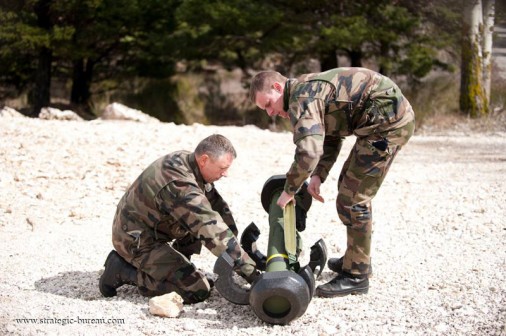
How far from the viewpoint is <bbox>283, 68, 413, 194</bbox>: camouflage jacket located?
4.19 meters

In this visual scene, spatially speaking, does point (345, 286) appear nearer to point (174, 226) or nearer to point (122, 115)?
point (174, 226)

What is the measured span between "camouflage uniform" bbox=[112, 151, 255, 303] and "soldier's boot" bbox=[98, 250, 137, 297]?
58mm

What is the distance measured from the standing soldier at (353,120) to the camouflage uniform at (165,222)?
0.54 metres

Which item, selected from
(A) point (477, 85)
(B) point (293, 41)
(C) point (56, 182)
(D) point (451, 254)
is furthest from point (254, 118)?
(D) point (451, 254)

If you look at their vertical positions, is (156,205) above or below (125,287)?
above

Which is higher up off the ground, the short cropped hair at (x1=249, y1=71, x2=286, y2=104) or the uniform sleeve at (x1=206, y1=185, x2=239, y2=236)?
the short cropped hair at (x1=249, y1=71, x2=286, y2=104)

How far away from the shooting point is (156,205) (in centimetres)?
439

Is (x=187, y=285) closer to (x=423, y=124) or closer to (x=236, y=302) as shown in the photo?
(x=236, y=302)

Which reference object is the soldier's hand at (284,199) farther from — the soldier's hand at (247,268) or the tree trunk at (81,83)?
the tree trunk at (81,83)

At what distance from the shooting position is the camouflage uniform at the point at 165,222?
426 cm

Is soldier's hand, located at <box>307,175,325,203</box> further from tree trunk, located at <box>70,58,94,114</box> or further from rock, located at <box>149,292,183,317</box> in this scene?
tree trunk, located at <box>70,58,94,114</box>

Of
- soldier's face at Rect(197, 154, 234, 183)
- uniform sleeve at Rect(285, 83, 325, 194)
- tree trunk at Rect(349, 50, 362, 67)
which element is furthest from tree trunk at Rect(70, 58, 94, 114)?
uniform sleeve at Rect(285, 83, 325, 194)

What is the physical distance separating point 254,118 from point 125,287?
12.6 metres

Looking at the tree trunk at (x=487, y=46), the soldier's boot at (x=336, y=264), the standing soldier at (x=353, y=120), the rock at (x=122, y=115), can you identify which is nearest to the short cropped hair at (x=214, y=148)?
the standing soldier at (x=353, y=120)
